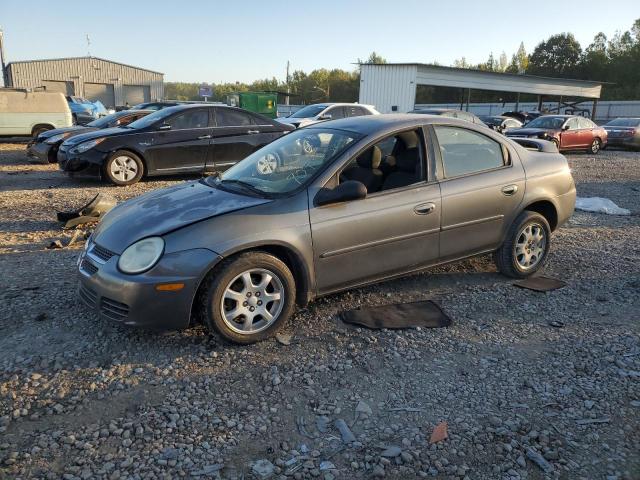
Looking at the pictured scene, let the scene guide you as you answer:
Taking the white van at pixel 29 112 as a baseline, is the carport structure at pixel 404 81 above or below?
above

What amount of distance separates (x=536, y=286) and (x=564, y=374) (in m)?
1.66

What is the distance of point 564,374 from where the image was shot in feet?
11.0

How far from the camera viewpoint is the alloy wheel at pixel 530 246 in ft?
16.3

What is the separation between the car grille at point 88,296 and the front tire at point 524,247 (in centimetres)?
367

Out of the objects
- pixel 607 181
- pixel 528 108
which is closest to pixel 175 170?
pixel 607 181

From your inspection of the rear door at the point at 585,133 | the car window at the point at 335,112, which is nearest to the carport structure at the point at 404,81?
the rear door at the point at 585,133

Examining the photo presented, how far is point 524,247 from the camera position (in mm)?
5027

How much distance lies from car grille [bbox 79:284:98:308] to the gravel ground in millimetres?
293

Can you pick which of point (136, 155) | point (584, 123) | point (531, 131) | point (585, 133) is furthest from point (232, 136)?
point (584, 123)

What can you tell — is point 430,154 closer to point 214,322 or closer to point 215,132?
point 214,322

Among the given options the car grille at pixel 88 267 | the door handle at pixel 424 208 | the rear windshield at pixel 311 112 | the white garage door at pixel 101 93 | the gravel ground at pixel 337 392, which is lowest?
the gravel ground at pixel 337 392

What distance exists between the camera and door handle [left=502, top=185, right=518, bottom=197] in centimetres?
471

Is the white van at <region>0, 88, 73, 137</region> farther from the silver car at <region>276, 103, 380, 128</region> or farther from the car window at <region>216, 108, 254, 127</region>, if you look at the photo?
the car window at <region>216, 108, 254, 127</region>

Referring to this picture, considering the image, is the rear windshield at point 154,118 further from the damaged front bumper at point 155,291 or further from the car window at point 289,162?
the damaged front bumper at point 155,291
